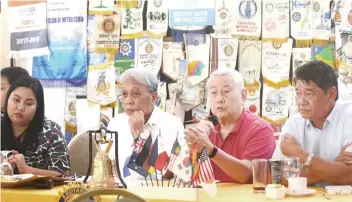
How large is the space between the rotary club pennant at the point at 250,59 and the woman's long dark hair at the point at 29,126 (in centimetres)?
169

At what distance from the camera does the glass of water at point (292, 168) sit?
310 cm

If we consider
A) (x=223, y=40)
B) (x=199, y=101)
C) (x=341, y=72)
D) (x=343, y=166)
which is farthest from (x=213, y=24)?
(x=343, y=166)

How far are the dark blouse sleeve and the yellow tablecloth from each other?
19.0 inches

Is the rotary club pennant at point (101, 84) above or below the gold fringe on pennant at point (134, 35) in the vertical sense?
below

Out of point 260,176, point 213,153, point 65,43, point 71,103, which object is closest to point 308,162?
point 260,176

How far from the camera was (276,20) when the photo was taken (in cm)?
489

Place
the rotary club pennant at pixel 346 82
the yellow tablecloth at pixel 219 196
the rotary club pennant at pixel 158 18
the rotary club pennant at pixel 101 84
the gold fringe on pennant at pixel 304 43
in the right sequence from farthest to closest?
the rotary club pennant at pixel 101 84 < the rotary club pennant at pixel 158 18 < the gold fringe on pennant at pixel 304 43 < the rotary club pennant at pixel 346 82 < the yellow tablecloth at pixel 219 196

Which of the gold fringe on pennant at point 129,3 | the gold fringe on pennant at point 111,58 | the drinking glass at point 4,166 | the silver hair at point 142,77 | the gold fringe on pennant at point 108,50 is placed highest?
the gold fringe on pennant at point 129,3

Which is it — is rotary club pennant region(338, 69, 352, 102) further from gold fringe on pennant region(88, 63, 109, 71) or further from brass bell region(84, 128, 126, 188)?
brass bell region(84, 128, 126, 188)

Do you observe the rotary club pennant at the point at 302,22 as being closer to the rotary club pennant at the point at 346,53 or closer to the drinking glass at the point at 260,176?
→ the rotary club pennant at the point at 346,53

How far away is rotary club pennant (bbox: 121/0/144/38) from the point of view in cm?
509

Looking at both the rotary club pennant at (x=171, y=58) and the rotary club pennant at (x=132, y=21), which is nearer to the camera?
the rotary club pennant at (x=171, y=58)

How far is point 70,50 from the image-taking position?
5184 millimetres

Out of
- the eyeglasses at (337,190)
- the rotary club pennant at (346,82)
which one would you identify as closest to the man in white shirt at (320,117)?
the eyeglasses at (337,190)
